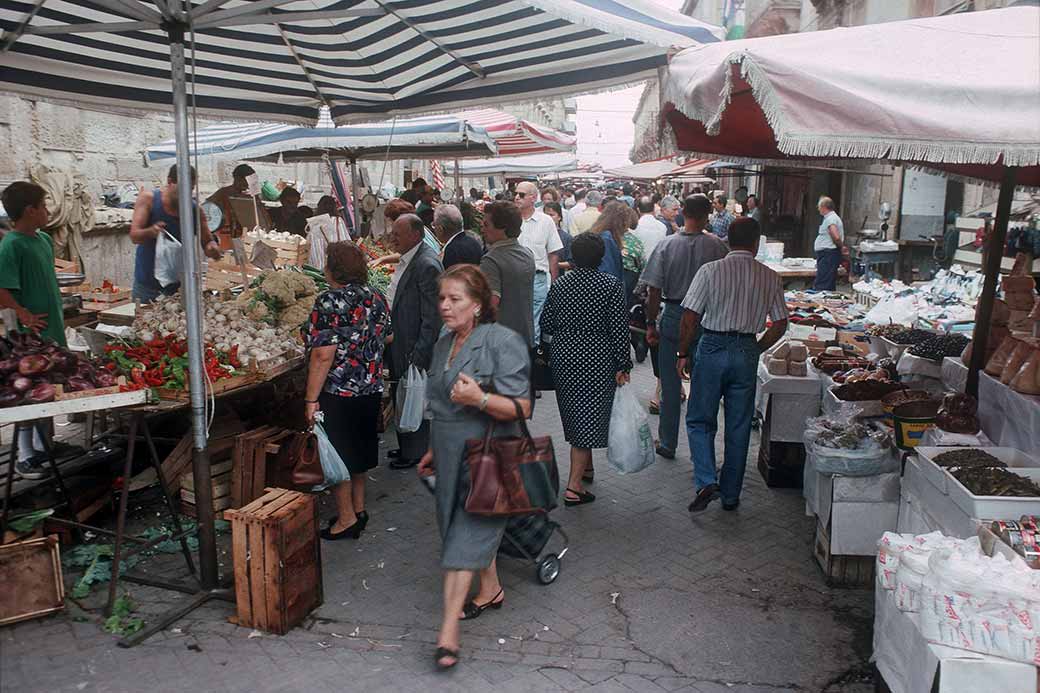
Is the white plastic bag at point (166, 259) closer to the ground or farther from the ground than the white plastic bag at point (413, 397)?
farther from the ground

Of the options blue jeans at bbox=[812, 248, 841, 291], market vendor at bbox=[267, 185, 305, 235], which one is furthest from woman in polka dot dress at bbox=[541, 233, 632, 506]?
blue jeans at bbox=[812, 248, 841, 291]

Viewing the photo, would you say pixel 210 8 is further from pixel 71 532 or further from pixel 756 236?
pixel 756 236

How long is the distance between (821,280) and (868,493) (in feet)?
32.1

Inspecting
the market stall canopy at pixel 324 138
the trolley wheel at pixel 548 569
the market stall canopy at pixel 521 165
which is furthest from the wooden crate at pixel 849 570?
the market stall canopy at pixel 521 165

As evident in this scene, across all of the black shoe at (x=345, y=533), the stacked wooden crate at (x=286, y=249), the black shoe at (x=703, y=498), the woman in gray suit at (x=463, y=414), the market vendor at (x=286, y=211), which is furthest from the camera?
the market vendor at (x=286, y=211)

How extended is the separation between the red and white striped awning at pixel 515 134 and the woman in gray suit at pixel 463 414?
22.9 ft

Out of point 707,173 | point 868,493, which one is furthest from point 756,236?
point 707,173

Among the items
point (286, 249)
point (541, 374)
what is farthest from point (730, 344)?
point (286, 249)

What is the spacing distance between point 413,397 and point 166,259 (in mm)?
2298

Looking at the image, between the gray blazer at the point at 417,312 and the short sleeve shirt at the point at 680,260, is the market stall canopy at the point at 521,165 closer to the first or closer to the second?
the short sleeve shirt at the point at 680,260

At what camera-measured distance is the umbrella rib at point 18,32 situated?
13.6 feet

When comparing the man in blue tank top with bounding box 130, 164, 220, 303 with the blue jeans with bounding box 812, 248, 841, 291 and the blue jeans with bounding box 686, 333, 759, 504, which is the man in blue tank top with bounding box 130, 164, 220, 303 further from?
the blue jeans with bounding box 812, 248, 841, 291

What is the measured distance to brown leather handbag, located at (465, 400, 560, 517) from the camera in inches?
136

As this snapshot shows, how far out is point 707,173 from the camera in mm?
18359
